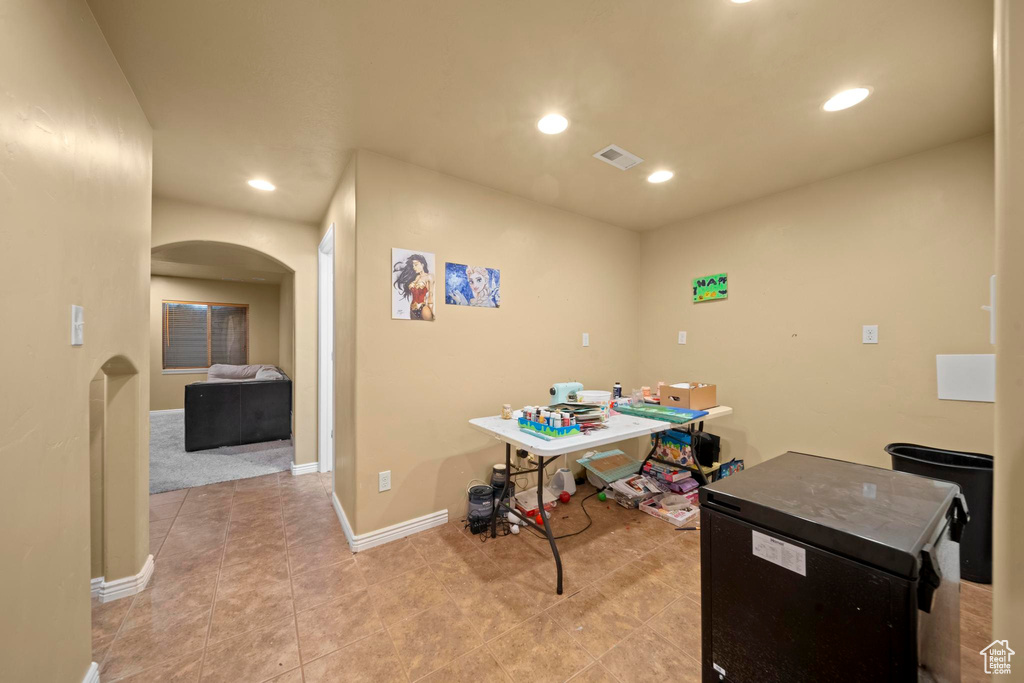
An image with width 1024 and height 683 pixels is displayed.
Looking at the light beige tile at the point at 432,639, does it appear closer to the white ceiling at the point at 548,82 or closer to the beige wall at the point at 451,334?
the beige wall at the point at 451,334

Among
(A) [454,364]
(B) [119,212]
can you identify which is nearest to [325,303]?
(A) [454,364]

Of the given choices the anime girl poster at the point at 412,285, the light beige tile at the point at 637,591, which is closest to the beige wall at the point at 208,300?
the anime girl poster at the point at 412,285

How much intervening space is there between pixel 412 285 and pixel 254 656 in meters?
1.92

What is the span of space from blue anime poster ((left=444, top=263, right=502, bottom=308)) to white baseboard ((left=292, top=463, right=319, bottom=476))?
7.95 feet

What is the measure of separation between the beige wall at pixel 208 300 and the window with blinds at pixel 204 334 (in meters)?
0.09

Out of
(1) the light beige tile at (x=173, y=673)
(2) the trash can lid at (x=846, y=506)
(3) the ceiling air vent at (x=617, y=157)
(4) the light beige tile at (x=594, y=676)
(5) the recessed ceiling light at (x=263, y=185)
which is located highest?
(5) the recessed ceiling light at (x=263, y=185)

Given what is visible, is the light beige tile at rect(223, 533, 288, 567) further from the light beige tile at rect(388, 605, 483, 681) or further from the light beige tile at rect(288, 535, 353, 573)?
the light beige tile at rect(388, 605, 483, 681)

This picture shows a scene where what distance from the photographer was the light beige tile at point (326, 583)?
1.85 metres

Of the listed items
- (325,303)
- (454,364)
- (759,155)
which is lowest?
(454,364)

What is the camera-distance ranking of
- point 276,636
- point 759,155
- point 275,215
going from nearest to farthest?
point 276,636 < point 759,155 < point 275,215

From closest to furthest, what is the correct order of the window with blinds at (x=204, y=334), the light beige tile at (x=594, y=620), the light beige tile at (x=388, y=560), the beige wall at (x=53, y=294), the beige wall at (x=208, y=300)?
the beige wall at (x=53, y=294)
the light beige tile at (x=594, y=620)
the light beige tile at (x=388, y=560)
the beige wall at (x=208, y=300)
the window with blinds at (x=204, y=334)

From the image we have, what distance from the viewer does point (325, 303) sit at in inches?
138

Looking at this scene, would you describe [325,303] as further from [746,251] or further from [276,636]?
[746,251]

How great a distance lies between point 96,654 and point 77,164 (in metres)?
1.87
